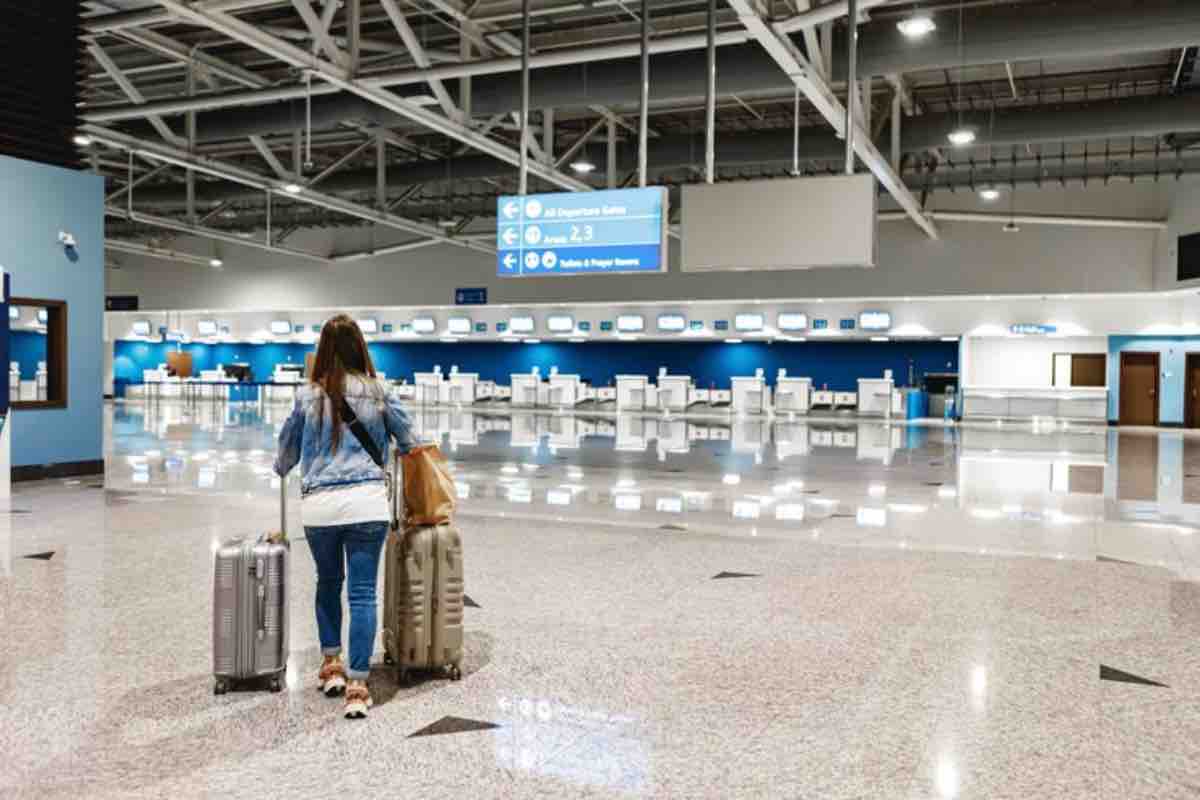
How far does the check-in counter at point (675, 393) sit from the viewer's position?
3039 cm

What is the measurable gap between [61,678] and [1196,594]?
5.27 meters

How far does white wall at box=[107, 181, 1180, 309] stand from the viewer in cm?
2384

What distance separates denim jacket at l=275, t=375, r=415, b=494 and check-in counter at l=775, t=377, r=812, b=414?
85.5 ft

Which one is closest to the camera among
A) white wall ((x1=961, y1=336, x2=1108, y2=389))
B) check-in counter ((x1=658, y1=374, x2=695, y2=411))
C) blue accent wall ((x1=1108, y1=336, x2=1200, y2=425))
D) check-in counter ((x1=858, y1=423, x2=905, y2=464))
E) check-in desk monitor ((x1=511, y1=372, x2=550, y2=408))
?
check-in counter ((x1=858, y1=423, x2=905, y2=464))

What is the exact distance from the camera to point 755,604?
4789mm

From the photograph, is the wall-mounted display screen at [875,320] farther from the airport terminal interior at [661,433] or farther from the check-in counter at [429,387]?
the check-in counter at [429,387]

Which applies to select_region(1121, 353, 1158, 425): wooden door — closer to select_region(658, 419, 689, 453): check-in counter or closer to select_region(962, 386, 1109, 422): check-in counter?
select_region(962, 386, 1109, 422): check-in counter

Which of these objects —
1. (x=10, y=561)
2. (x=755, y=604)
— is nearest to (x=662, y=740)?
(x=755, y=604)

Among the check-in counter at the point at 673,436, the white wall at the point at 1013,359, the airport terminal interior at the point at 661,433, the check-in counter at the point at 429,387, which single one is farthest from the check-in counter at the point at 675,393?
the white wall at the point at 1013,359

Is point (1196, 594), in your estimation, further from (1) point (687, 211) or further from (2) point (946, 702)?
(1) point (687, 211)

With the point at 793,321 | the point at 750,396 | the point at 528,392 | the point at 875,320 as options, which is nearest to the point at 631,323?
the point at 750,396

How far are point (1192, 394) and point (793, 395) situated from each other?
10189 mm

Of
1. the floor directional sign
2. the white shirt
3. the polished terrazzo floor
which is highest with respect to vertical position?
the floor directional sign

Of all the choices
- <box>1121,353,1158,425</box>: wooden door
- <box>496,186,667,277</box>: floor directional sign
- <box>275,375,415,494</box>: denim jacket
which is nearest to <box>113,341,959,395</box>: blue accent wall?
<box>1121,353,1158,425</box>: wooden door
